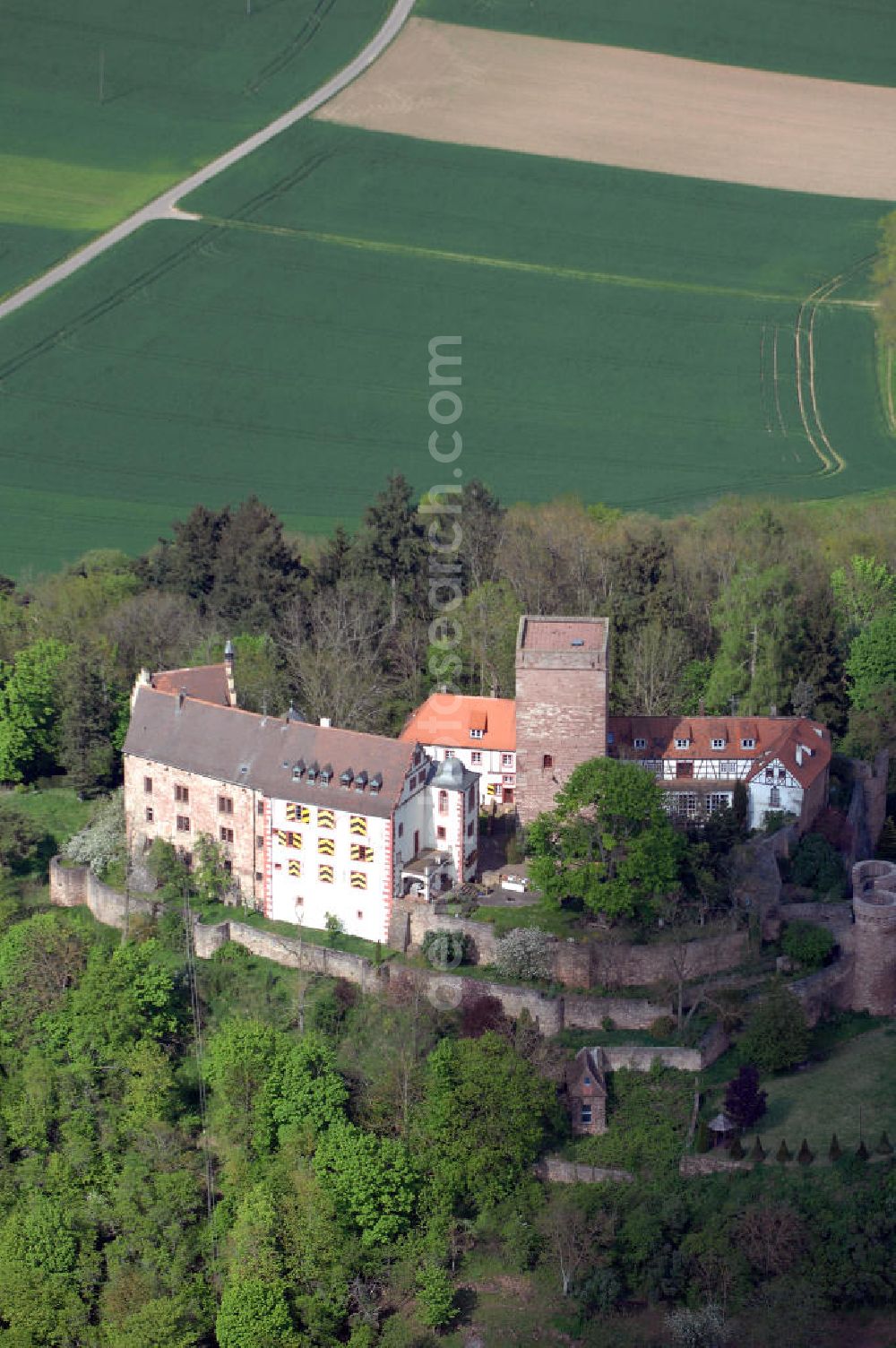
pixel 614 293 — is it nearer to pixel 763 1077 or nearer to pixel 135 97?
pixel 135 97

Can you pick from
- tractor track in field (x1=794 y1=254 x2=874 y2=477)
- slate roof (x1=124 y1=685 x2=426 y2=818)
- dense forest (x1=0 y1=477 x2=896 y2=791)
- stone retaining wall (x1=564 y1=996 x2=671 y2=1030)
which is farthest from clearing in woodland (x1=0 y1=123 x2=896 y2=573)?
stone retaining wall (x1=564 y1=996 x2=671 y2=1030)

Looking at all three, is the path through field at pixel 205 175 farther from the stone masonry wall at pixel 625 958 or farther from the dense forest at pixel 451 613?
the stone masonry wall at pixel 625 958

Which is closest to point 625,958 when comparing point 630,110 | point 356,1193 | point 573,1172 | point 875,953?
point 573,1172

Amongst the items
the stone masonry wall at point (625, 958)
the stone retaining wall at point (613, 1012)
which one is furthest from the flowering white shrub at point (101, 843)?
the stone retaining wall at point (613, 1012)

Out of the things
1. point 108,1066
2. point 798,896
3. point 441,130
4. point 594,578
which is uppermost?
point 441,130

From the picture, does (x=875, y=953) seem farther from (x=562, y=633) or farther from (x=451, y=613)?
(x=451, y=613)

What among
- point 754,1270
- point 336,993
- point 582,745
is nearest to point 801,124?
point 582,745
